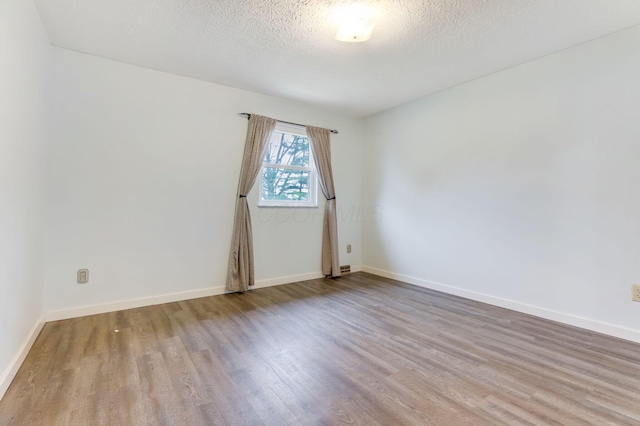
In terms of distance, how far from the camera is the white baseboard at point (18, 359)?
5.18ft

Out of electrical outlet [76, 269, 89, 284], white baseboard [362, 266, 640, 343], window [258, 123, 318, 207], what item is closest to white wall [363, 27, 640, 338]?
white baseboard [362, 266, 640, 343]

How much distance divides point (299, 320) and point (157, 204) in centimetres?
185

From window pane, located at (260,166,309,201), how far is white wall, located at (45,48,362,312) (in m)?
0.22

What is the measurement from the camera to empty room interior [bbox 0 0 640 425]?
5.42 feet

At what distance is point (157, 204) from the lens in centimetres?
305

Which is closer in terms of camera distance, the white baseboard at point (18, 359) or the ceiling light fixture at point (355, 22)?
the white baseboard at point (18, 359)

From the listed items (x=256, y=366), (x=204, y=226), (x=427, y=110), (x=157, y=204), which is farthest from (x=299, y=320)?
(x=427, y=110)

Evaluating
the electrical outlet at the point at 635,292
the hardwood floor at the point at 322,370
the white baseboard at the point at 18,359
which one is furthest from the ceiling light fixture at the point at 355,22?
the white baseboard at the point at 18,359

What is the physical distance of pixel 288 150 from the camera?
4023 millimetres

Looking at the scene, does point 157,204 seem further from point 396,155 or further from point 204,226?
point 396,155

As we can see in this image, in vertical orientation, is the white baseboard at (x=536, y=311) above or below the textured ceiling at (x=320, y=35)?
below

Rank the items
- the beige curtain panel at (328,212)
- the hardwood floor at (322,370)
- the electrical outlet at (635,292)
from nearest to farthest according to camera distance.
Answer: the hardwood floor at (322,370) < the electrical outlet at (635,292) < the beige curtain panel at (328,212)

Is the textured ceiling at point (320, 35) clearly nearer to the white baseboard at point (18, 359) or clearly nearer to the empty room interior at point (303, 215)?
the empty room interior at point (303, 215)

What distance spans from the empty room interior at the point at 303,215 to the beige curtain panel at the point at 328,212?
111 mm
